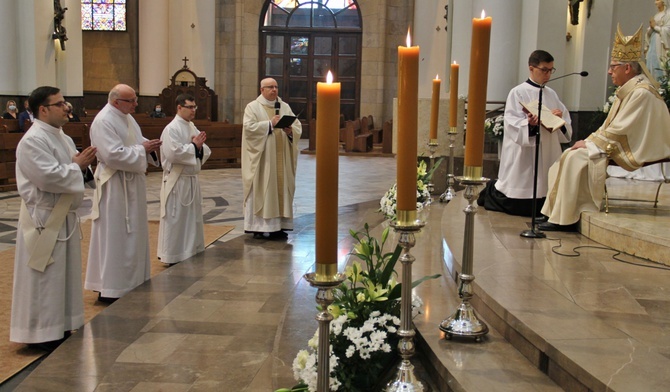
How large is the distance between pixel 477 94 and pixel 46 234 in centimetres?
322

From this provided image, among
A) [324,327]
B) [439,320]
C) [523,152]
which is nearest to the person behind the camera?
[324,327]

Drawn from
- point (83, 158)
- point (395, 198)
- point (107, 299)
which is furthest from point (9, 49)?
point (395, 198)

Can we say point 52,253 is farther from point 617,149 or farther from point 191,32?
point 191,32

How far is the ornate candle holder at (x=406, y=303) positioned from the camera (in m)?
2.47

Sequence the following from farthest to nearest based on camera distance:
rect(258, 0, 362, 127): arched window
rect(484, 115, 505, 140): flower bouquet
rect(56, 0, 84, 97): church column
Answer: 1. rect(258, 0, 362, 127): arched window
2. rect(56, 0, 84, 97): church column
3. rect(484, 115, 505, 140): flower bouquet

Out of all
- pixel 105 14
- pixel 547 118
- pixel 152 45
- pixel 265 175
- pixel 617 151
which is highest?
pixel 105 14

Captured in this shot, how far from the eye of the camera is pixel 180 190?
720 cm

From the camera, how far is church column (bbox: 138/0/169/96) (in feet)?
72.9

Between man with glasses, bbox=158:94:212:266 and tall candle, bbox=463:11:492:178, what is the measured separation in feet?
15.0

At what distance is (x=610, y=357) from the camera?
2.74m

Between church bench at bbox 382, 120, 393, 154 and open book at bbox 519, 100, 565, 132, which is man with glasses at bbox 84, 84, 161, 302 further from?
church bench at bbox 382, 120, 393, 154

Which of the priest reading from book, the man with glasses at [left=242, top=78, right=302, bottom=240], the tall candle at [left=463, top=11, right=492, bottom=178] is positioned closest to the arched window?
the man with glasses at [left=242, top=78, right=302, bottom=240]

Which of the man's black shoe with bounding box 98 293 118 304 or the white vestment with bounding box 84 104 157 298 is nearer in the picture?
the white vestment with bounding box 84 104 157 298

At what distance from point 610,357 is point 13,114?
14.4m
